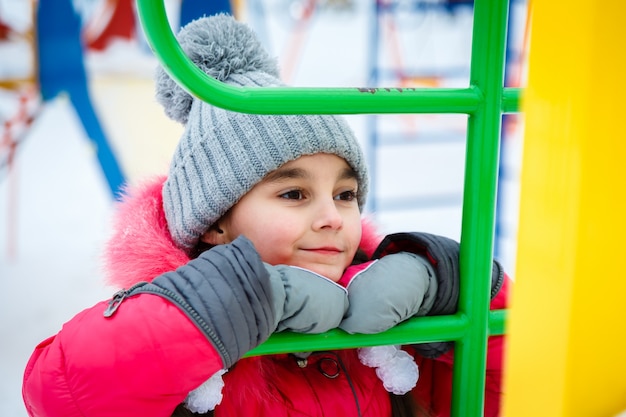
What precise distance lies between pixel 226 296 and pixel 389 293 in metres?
0.21

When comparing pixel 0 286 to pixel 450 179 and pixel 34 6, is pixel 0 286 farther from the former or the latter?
pixel 450 179

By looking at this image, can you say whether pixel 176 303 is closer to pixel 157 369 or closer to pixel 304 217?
pixel 157 369

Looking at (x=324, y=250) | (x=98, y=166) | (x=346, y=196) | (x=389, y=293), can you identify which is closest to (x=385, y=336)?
(x=389, y=293)

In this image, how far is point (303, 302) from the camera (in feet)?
2.32

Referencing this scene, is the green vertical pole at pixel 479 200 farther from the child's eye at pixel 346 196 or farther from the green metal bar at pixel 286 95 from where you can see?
the child's eye at pixel 346 196

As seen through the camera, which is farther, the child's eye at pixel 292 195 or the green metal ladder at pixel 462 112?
the child's eye at pixel 292 195

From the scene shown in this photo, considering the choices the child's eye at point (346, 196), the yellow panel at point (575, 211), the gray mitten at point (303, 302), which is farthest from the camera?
the child's eye at point (346, 196)

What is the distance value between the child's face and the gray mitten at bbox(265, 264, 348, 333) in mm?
151

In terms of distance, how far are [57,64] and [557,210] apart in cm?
330

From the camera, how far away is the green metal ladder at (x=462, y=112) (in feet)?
2.01

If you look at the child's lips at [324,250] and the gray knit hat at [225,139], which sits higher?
the gray knit hat at [225,139]

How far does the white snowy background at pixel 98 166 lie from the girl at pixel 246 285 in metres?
0.17

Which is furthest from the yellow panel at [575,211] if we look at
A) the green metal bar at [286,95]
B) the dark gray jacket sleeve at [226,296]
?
the dark gray jacket sleeve at [226,296]

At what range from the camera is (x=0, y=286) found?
9.32 feet
